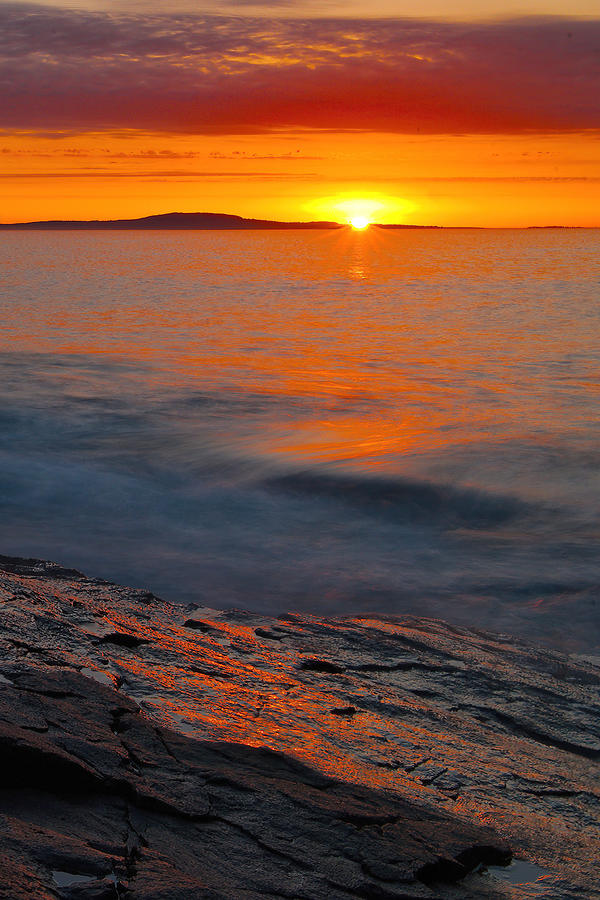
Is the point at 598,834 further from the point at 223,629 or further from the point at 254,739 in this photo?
the point at 223,629

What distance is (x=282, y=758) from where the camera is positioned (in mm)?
4039

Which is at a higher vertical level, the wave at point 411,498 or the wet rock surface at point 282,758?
the wave at point 411,498

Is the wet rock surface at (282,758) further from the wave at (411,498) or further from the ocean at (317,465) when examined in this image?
the wave at (411,498)

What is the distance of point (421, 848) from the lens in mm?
3357

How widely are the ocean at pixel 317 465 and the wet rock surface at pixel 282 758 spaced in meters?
1.51

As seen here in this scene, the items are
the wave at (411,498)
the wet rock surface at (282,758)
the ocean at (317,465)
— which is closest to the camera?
the wet rock surface at (282,758)

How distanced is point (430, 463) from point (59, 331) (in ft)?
54.9

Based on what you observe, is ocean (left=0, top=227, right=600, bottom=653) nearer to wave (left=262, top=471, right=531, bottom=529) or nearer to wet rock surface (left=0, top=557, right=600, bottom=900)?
wave (left=262, top=471, right=531, bottom=529)

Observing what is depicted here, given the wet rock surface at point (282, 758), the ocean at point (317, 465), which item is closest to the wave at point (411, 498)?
the ocean at point (317, 465)

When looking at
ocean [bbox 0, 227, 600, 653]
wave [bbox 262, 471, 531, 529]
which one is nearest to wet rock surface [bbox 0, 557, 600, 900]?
ocean [bbox 0, 227, 600, 653]

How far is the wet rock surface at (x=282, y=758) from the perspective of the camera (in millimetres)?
3105

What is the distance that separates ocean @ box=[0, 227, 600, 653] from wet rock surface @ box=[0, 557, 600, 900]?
151 cm

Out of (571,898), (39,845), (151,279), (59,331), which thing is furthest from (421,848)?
(151,279)

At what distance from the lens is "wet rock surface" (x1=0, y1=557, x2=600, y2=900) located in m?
3.11
